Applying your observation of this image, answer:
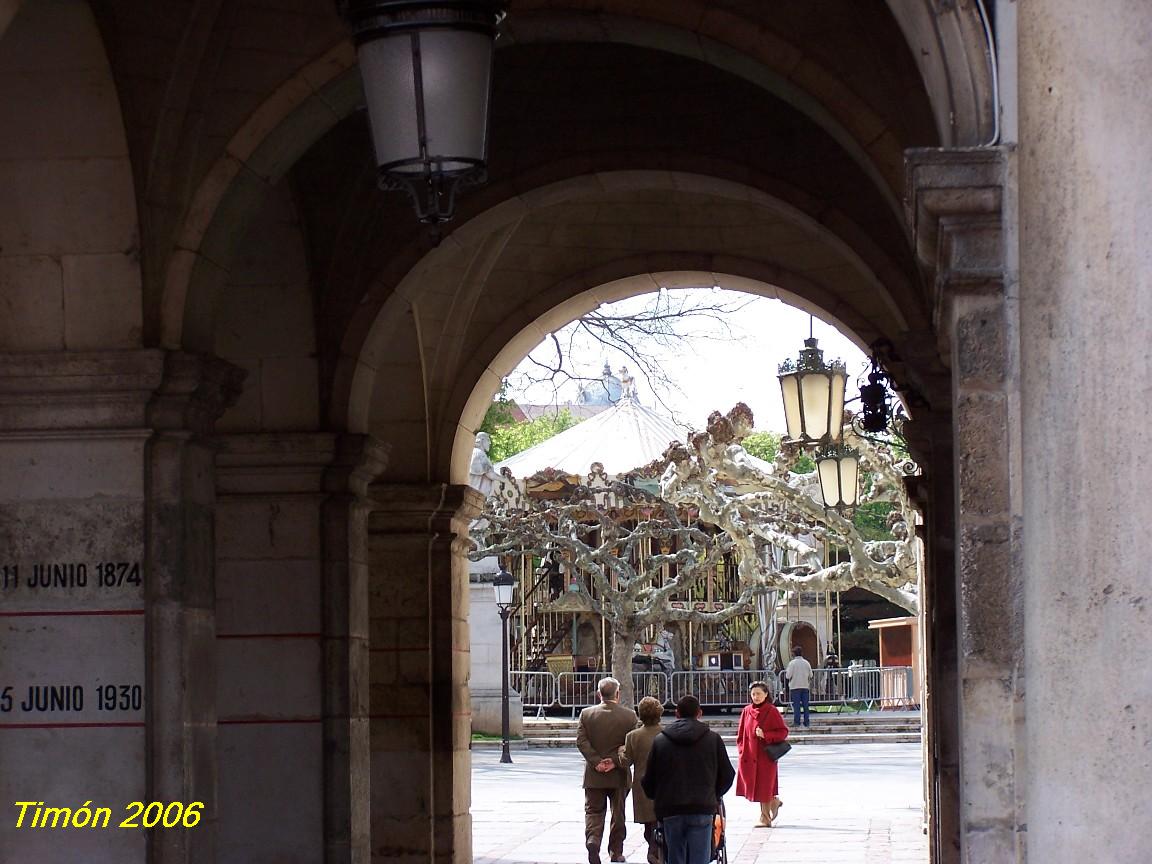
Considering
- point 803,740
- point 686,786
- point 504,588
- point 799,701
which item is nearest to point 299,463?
point 686,786

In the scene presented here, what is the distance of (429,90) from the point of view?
476 centimetres

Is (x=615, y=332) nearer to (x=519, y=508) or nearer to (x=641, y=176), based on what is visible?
(x=641, y=176)

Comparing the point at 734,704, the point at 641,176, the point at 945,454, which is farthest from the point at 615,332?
the point at 734,704

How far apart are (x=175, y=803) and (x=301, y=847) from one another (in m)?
2.32

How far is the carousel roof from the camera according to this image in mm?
38250

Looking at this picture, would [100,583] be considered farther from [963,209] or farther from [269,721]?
[963,209]

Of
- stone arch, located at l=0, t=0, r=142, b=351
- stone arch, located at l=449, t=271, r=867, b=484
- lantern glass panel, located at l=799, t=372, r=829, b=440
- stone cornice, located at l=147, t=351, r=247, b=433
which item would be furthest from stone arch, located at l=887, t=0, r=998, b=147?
stone arch, located at l=449, t=271, r=867, b=484

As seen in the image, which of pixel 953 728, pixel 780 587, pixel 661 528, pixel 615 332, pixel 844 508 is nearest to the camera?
pixel 953 728

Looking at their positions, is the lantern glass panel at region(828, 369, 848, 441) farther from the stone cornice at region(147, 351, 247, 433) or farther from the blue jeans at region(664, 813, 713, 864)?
the stone cornice at region(147, 351, 247, 433)

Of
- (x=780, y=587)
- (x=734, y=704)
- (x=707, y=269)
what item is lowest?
(x=734, y=704)

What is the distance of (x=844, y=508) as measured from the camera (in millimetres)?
13922

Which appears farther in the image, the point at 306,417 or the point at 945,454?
the point at 306,417

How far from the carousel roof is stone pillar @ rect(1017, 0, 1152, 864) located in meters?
34.0

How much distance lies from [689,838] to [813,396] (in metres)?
2.82
